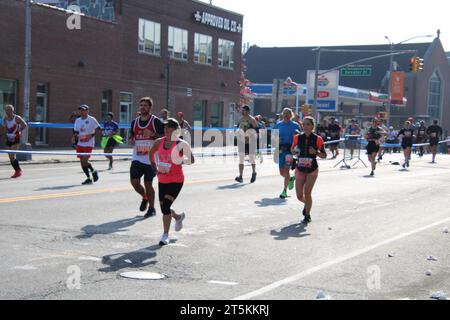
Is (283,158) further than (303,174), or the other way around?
(283,158)

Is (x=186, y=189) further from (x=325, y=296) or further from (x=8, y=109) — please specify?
(x=325, y=296)

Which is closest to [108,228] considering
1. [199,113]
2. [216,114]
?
[199,113]

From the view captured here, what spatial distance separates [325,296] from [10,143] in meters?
13.2

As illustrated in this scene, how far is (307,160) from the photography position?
38.4 ft

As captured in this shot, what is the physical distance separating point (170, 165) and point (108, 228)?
5.33ft

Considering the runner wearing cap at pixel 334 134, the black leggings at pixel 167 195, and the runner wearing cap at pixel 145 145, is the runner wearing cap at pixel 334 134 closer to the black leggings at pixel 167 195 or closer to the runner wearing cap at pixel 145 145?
the runner wearing cap at pixel 145 145

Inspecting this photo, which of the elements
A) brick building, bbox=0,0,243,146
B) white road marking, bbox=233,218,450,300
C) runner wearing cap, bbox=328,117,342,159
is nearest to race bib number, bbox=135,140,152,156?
white road marking, bbox=233,218,450,300

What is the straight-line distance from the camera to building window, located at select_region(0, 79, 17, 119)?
30.2 m

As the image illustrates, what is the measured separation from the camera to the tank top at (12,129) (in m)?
17.9

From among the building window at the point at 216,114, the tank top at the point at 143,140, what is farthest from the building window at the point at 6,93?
the tank top at the point at 143,140

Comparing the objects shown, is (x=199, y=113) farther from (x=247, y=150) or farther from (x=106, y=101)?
(x=247, y=150)

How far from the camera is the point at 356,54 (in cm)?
8762

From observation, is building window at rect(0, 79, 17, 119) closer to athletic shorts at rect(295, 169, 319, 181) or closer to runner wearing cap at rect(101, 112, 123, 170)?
runner wearing cap at rect(101, 112, 123, 170)

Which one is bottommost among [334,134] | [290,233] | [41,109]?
[290,233]
